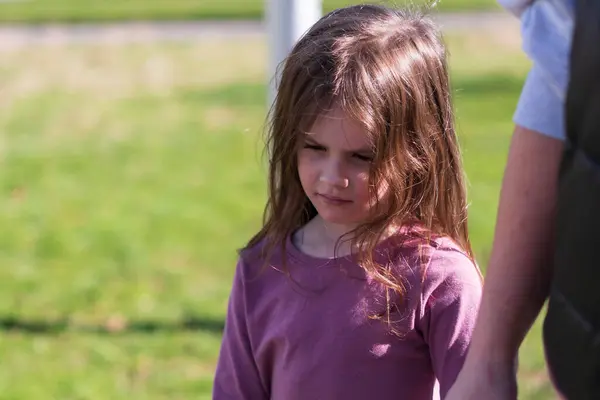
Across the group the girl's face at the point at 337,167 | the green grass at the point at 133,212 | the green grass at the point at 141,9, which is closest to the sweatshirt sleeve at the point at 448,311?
the girl's face at the point at 337,167

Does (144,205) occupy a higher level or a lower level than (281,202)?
lower

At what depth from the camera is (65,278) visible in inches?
212

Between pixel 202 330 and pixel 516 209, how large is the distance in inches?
135

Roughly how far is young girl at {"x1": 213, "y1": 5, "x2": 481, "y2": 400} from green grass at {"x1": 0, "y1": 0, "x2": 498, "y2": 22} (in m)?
15.6

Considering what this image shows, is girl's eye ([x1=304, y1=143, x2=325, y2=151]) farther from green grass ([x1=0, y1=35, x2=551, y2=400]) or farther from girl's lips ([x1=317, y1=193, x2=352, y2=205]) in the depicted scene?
green grass ([x1=0, y1=35, x2=551, y2=400])

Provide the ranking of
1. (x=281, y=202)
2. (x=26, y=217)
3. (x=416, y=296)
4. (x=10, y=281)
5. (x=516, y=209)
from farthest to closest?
1. (x=26, y=217)
2. (x=10, y=281)
3. (x=281, y=202)
4. (x=416, y=296)
5. (x=516, y=209)

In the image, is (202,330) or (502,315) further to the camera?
(202,330)

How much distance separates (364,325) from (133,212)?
189 inches

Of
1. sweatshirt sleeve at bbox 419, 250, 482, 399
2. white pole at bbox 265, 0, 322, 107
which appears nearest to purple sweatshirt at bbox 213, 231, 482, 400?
sweatshirt sleeve at bbox 419, 250, 482, 399

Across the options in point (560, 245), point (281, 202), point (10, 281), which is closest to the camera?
point (560, 245)

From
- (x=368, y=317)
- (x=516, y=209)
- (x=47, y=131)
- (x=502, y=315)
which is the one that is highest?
(x=516, y=209)

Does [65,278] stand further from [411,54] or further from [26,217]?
[411,54]

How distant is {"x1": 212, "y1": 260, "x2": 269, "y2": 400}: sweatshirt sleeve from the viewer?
200cm

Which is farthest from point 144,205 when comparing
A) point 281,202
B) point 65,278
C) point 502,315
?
point 502,315
